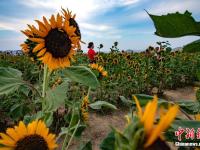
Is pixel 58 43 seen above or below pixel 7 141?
above

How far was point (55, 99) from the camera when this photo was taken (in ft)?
4.66

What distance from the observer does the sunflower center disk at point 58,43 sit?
1763 millimetres

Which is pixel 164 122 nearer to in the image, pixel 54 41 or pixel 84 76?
pixel 84 76

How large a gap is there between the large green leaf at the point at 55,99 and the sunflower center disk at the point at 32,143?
168mm

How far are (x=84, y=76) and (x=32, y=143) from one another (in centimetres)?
41

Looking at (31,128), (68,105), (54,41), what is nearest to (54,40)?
(54,41)

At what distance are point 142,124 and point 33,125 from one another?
2.62 feet

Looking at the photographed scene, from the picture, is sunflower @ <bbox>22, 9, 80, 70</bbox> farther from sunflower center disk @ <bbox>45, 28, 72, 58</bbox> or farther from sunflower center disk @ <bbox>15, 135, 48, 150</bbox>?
sunflower center disk @ <bbox>15, 135, 48, 150</bbox>

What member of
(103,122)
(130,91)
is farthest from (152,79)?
(103,122)

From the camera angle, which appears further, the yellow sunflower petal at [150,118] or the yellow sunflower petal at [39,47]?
the yellow sunflower petal at [39,47]

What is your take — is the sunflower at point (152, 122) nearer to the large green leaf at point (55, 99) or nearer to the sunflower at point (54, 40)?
the large green leaf at point (55, 99)

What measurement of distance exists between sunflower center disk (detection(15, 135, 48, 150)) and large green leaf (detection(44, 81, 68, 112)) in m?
0.17

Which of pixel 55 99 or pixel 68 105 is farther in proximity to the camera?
pixel 68 105

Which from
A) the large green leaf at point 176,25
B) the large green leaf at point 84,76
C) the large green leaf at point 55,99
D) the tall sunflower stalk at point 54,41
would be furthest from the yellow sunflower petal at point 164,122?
the tall sunflower stalk at point 54,41
